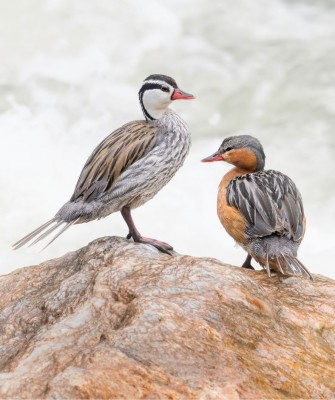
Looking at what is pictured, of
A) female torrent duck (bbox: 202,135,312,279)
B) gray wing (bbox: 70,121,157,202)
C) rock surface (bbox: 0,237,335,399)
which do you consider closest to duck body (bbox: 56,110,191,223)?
gray wing (bbox: 70,121,157,202)

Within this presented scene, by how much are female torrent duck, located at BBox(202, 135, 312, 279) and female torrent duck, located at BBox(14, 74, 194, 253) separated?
1.68ft

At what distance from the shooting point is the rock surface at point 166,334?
377cm

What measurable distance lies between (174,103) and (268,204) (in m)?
8.99

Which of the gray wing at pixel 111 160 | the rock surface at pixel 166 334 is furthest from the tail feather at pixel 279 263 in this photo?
the gray wing at pixel 111 160

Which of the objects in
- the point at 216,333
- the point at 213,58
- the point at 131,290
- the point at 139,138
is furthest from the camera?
the point at 213,58

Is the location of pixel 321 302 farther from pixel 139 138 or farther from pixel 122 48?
pixel 122 48

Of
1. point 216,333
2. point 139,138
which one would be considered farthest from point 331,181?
point 216,333

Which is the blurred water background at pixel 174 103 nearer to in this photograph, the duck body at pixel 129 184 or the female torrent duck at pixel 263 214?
the female torrent duck at pixel 263 214

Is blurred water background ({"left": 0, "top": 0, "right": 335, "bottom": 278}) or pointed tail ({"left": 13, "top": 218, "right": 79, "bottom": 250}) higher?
blurred water background ({"left": 0, "top": 0, "right": 335, "bottom": 278})

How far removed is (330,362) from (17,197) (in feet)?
28.0

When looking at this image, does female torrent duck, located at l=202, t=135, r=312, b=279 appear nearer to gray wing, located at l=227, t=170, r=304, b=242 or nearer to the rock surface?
gray wing, located at l=227, t=170, r=304, b=242

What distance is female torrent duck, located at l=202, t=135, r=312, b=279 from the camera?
18.1 ft

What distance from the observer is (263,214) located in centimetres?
572

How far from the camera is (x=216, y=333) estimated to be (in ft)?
13.4
